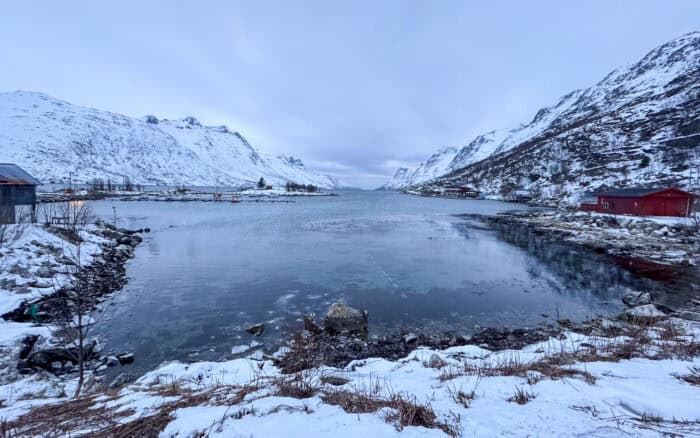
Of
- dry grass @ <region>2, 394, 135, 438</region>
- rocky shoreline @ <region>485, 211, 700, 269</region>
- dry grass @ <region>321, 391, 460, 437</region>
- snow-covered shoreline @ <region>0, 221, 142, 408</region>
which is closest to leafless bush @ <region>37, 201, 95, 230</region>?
snow-covered shoreline @ <region>0, 221, 142, 408</region>

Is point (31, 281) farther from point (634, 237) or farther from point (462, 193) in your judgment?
point (462, 193)

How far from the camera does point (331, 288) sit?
1617 cm

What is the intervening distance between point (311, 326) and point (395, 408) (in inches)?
311

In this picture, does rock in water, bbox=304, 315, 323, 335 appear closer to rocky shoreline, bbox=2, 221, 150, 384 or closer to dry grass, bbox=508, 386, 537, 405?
rocky shoreline, bbox=2, 221, 150, 384

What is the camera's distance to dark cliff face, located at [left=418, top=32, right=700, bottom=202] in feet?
288

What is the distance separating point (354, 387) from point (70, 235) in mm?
23751

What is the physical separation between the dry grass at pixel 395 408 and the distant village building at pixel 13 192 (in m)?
25.0

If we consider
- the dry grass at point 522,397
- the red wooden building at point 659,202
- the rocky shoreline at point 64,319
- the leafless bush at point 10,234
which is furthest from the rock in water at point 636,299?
the red wooden building at point 659,202

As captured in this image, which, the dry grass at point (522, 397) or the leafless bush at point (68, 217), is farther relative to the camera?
the leafless bush at point (68, 217)

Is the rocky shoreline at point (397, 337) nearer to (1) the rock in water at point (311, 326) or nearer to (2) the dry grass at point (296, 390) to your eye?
(1) the rock in water at point (311, 326)

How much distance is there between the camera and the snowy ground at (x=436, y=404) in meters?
3.36

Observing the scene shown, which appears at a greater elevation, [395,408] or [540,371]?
[395,408]

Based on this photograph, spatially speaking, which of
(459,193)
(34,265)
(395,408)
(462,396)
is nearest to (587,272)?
(462,396)

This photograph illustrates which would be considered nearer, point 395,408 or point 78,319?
point 395,408
